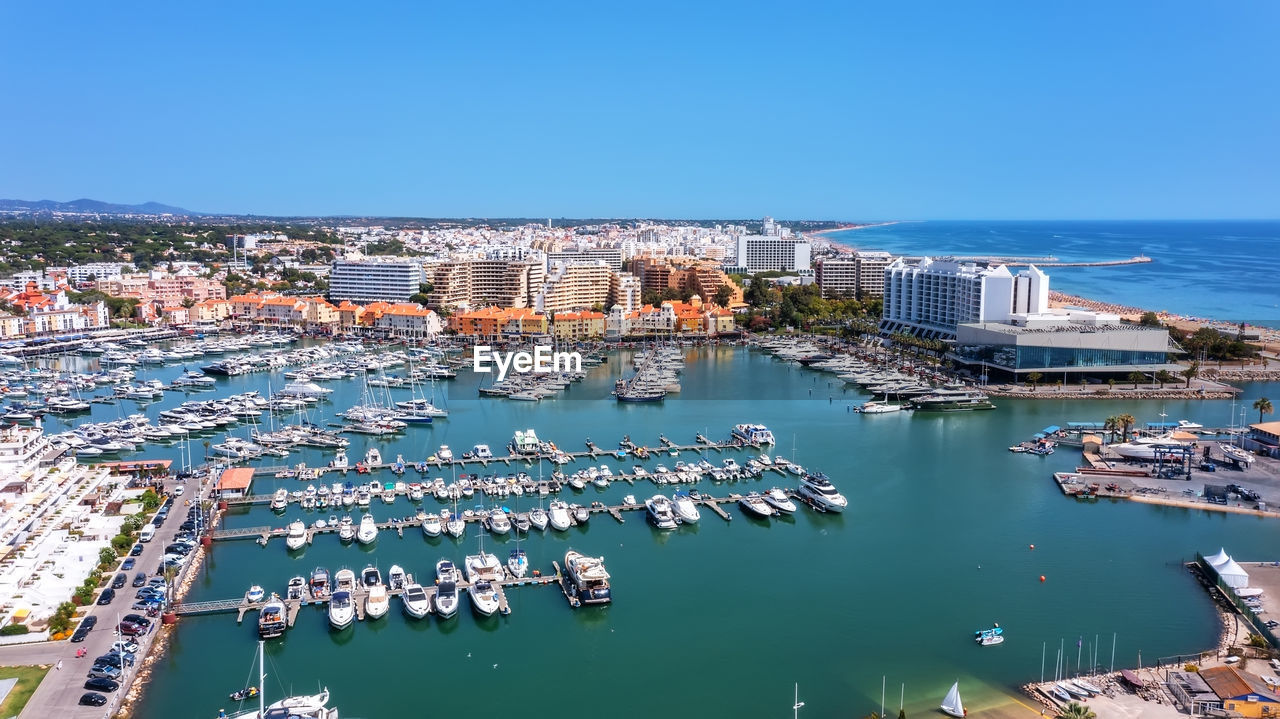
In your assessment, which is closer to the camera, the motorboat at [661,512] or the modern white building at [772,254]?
the motorboat at [661,512]

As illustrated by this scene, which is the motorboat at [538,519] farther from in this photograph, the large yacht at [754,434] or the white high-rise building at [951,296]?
the white high-rise building at [951,296]

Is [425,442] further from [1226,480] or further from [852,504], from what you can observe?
[1226,480]

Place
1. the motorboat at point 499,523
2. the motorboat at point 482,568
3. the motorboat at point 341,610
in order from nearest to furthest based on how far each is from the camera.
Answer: the motorboat at point 341,610, the motorboat at point 482,568, the motorboat at point 499,523

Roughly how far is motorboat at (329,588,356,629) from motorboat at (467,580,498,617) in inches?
51.3

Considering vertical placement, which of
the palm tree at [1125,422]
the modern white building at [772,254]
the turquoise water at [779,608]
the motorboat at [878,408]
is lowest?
the turquoise water at [779,608]

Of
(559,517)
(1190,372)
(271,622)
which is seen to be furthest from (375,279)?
(271,622)

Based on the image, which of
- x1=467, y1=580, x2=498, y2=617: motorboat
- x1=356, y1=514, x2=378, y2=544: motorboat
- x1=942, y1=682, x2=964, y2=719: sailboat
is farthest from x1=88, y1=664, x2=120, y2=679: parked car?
x1=942, y1=682, x2=964, y2=719: sailboat

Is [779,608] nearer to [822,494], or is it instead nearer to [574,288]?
[822,494]

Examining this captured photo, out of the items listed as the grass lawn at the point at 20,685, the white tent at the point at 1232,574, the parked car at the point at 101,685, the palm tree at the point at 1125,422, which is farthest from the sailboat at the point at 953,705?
the palm tree at the point at 1125,422

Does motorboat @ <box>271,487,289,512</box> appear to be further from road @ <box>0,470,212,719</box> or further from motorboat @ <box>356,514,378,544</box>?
road @ <box>0,470,212,719</box>

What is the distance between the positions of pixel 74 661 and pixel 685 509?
7.67 m

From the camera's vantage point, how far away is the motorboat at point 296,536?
39.4ft

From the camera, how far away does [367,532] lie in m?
12.4

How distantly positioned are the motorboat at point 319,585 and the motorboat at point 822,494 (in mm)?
7140
